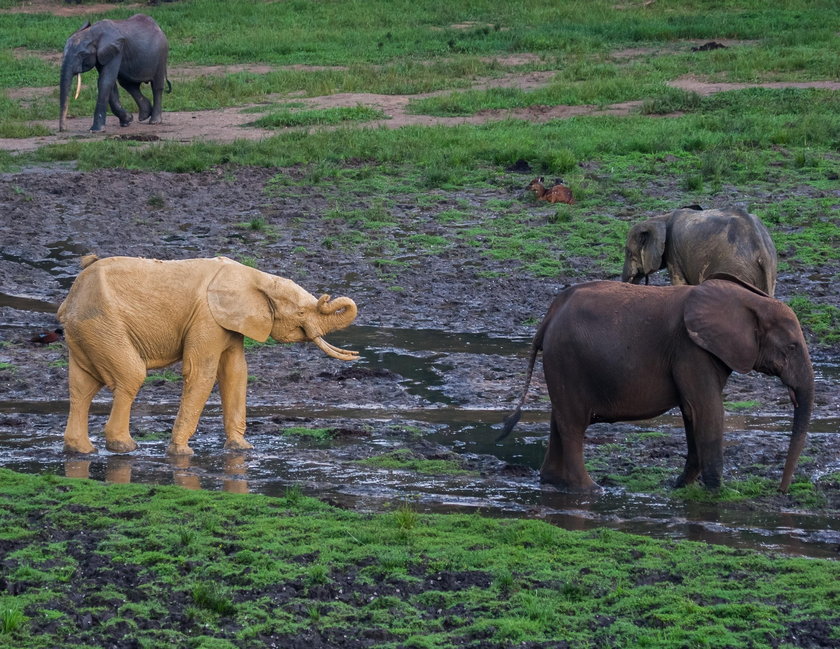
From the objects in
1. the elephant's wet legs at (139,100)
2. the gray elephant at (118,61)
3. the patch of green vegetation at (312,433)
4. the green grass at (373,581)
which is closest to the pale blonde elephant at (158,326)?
the patch of green vegetation at (312,433)

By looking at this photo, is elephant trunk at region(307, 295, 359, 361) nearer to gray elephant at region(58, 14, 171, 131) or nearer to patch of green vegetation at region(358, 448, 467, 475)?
patch of green vegetation at region(358, 448, 467, 475)

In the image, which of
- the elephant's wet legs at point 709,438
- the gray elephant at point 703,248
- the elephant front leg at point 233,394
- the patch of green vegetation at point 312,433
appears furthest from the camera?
the gray elephant at point 703,248

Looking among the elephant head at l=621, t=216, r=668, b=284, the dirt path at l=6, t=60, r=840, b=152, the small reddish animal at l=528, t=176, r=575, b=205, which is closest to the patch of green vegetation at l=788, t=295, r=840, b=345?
the elephant head at l=621, t=216, r=668, b=284

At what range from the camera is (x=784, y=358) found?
8516 mm

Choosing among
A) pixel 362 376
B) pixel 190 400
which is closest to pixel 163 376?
pixel 362 376

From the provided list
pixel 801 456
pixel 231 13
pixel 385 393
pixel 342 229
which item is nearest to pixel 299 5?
pixel 231 13

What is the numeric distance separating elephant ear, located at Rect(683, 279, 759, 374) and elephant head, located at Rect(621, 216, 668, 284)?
4.29 m

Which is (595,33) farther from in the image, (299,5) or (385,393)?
(385,393)

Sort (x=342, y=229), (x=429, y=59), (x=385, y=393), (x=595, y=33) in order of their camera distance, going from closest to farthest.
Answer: (x=385, y=393) → (x=342, y=229) → (x=429, y=59) → (x=595, y=33)

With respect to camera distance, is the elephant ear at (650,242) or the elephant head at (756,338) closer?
the elephant head at (756,338)

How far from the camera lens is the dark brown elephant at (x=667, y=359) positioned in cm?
844

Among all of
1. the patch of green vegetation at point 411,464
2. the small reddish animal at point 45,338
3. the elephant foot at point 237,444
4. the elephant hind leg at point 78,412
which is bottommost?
the small reddish animal at point 45,338

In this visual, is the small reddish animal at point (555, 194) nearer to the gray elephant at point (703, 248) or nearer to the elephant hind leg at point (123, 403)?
the gray elephant at point (703, 248)

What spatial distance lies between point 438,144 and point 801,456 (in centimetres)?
1122
